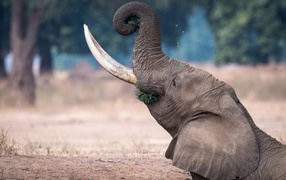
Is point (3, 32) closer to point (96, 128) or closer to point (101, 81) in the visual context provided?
point (101, 81)

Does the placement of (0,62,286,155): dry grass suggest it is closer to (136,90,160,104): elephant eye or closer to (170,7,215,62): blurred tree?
(136,90,160,104): elephant eye

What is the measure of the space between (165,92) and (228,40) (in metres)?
39.6

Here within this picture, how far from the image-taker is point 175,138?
9.16m

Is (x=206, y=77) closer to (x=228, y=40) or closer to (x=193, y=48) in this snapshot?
(x=228, y=40)

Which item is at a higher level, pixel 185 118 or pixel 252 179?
pixel 185 118

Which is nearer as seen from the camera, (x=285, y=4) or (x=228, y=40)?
(x=285, y=4)

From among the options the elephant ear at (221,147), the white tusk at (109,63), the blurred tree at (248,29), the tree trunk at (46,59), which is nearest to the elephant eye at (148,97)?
the white tusk at (109,63)

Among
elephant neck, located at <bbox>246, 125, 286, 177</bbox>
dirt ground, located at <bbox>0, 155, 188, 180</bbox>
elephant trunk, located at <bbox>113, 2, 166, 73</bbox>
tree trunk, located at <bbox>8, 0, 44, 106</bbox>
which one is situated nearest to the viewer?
elephant neck, located at <bbox>246, 125, 286, 177</bbox>

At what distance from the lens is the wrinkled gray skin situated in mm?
8695

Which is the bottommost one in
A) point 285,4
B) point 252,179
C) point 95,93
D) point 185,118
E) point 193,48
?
point 252,179

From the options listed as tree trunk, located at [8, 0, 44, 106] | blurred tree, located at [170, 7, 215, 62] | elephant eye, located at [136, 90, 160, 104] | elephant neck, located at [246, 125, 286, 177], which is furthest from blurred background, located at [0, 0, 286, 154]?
blurred tree, located at [170, 7, 215, 62]

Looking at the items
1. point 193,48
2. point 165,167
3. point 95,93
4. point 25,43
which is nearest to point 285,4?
point 95,93

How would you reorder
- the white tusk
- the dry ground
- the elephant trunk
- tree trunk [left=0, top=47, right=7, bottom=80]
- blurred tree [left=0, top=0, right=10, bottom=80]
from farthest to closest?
tree trunk [left=0, top=47, right=7, bottom=80]
blurred tree [left=0, top=0, right=10, bottom=80]
the dry ground
the elephant trunk
the white tusk

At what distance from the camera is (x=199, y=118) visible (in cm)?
901
